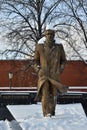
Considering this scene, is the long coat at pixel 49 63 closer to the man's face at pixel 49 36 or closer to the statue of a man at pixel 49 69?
the statue of a man at pixel 49 69

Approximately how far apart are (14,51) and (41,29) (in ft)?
6.24

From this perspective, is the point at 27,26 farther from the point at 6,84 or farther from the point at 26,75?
the point at 6,84

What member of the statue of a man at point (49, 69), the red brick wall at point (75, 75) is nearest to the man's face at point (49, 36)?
the statue of a man at point (49, 69)

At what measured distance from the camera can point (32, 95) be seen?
50.5 feet

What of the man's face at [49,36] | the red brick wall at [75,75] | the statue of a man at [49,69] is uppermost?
the man's face at [49,36]

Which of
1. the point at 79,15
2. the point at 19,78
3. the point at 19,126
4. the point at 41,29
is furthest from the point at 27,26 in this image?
the point at 19,126

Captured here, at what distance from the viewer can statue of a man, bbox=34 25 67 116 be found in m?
8.67

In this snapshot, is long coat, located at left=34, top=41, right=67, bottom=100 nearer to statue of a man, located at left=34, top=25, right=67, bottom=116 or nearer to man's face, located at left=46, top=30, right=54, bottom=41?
statue of a man, located at left=34, top=25, right=67, bottom=116

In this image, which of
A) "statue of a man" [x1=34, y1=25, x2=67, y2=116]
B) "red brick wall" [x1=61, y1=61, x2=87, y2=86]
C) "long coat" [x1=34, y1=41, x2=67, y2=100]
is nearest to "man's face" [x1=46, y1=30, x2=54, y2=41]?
"statue of a man" [x1=34, y1=25, x2=67, y2=116]

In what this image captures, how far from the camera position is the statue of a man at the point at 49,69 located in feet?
28.5

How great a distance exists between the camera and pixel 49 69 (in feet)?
28.6

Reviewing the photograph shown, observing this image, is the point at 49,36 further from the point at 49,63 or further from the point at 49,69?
the point at 49,69

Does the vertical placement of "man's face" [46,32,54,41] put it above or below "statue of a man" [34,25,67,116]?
above

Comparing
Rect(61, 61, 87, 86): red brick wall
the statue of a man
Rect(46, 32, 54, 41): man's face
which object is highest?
Rect(46, 32, 54, 41): man's face
